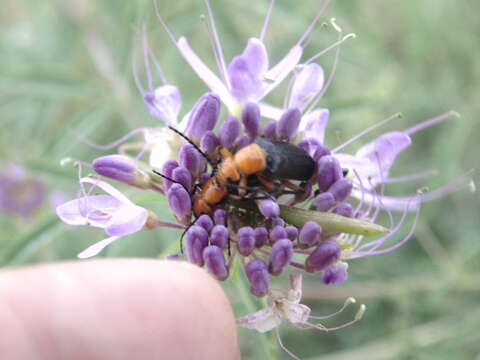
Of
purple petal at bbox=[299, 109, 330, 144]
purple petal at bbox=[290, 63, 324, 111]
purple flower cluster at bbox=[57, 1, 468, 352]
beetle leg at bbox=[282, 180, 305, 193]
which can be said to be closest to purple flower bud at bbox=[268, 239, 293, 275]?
purple flower cluster at bbox=[57, 1, 468, 352]

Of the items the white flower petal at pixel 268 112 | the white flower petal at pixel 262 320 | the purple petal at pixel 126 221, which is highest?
the white flower petal at pixel 268 112

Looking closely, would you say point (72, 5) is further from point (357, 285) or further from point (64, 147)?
point (357, 285)

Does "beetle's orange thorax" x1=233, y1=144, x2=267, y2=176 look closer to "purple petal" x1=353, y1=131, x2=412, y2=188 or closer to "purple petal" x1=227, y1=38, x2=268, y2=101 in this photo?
"purple petal" x1=227, y1=38, x2=268, y2=101

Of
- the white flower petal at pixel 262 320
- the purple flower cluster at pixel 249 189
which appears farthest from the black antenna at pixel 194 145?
the white flower petal at pixel 262 320

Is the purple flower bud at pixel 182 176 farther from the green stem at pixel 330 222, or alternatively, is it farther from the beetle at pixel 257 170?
the green stem at pixel 330 222

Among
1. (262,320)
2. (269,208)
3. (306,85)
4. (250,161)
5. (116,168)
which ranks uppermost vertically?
(306,85)

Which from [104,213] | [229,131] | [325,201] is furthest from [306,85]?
[104,213]

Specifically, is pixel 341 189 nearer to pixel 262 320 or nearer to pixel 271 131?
pixel 271 131
